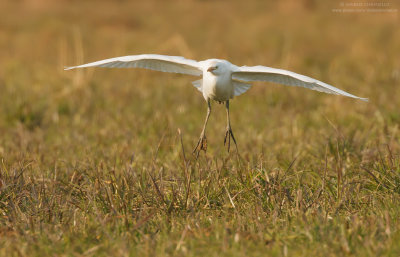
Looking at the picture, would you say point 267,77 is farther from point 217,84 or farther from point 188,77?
point 188,77

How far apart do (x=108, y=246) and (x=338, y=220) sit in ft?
4.32

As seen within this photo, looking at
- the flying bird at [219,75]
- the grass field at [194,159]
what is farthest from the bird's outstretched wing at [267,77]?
the grass field at [194,159]

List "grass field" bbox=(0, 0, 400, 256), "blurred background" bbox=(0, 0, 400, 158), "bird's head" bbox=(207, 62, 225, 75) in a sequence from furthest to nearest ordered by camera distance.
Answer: "blurred background" bbox=(0, 0, 400, 158) < "bird's head" bbox=(207, 62, 225, 75) < "grass field" bbox=(0, 0, 400, 256)

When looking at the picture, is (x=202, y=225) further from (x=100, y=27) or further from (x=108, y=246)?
(x=100, y=27)

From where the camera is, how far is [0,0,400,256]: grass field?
10.2 feet

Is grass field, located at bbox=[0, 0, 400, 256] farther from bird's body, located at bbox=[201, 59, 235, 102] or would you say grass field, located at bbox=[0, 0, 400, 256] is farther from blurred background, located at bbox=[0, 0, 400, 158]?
bird's body, located at bbox=[201, 59, 235, 102]

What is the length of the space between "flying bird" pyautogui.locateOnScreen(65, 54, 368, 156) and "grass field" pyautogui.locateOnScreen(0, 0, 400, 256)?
1.16 ft

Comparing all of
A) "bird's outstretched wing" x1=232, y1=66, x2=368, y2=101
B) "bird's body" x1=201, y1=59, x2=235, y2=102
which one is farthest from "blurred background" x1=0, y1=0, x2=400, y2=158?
"bird's body" x1=201, y1=59, x2=235, y2=102

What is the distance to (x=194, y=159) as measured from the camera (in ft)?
14.1

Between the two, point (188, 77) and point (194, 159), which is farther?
point (188, 77)

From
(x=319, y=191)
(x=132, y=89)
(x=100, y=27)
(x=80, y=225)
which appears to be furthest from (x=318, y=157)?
(x=100, y=27)

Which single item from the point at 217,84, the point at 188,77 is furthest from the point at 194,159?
the point at 188,77

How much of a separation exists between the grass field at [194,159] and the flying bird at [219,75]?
0.35 meters

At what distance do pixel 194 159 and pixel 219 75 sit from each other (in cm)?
85
